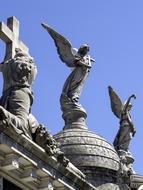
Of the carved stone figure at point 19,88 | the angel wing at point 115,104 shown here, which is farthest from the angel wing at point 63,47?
the carved stone figure at point 19,88

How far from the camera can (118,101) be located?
25.1 m

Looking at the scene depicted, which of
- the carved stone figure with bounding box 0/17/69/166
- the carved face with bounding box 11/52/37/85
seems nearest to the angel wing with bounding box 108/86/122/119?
the carved stone figure with bounding box 0/17/69/166

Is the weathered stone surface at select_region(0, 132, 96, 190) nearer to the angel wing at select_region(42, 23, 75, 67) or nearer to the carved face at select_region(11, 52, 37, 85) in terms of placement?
the carved face at select_region(11, 52, 37, 85)

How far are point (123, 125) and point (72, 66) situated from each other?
119 inches

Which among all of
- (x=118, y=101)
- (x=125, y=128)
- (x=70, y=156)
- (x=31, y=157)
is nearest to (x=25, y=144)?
(x=31, y=157)

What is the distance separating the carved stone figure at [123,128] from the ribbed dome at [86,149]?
91 cm

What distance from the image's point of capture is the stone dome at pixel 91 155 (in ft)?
65.3

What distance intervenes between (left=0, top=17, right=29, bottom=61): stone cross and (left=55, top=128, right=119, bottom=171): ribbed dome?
132 inches

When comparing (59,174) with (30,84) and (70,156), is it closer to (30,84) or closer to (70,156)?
(30,84)

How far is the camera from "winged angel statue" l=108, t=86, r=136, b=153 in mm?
23219

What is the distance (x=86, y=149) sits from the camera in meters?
20.2

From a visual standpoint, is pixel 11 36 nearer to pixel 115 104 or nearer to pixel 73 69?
pixel 73 69

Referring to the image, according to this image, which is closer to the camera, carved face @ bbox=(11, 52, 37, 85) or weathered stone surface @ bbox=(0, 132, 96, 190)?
weathered stone surface @ bbox=(0, 132, 96, 190)

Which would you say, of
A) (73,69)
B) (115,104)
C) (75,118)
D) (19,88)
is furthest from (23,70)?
(115,104)
